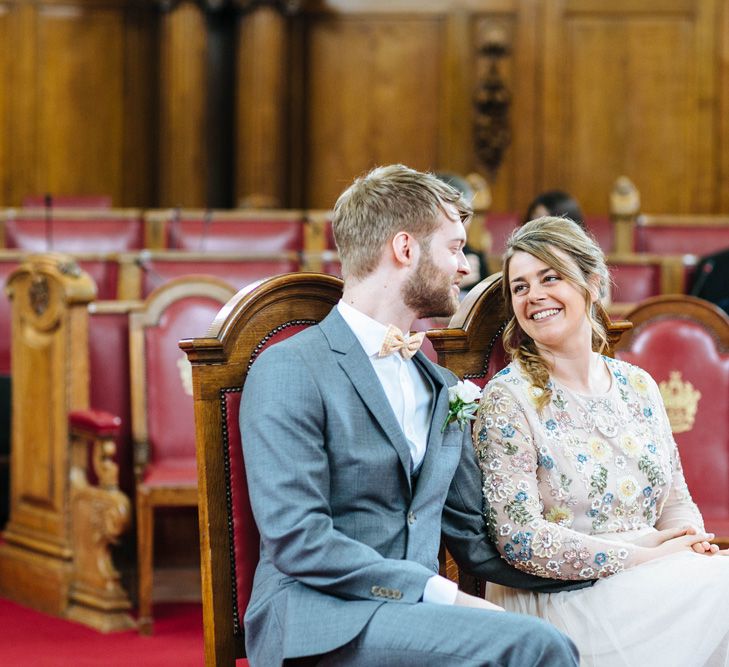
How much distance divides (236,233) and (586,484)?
11.2 feet

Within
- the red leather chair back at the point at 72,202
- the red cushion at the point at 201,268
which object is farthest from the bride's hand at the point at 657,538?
the red leather chair back at the point at 72,202

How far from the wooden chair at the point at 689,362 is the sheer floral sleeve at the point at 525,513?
0.90m

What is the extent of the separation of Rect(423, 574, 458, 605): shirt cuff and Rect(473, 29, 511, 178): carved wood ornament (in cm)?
542

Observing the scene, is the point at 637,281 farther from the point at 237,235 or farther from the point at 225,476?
the point at 225,476

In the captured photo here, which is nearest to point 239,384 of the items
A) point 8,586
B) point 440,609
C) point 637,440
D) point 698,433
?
point 440,609

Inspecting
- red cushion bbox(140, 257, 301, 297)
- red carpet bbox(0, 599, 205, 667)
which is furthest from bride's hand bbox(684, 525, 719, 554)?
red cushion bbox(140, 257, 301, 297)

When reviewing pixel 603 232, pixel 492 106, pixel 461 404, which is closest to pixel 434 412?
pixel 461 404

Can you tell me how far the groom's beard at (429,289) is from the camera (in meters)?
1.53

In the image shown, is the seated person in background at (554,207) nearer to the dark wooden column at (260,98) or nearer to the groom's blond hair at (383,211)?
the groom's blond hair at (383,211)

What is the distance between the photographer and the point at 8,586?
3.00 meters

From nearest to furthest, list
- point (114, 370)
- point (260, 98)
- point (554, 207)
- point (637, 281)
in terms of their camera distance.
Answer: point (114, 370), point (554, 207), point (637, 281), point (260, 98)

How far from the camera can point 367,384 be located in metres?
1.49

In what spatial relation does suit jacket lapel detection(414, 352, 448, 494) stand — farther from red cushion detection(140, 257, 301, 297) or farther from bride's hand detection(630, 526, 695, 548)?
red cushion detection(140, 257, 301, 297)

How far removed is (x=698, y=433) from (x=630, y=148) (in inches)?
171
